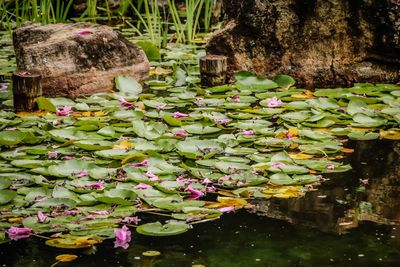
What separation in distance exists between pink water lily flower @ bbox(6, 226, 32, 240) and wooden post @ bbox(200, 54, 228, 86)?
8.03 feet

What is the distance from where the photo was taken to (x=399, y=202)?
9.38 feet

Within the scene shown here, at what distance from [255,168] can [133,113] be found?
44.8 inches

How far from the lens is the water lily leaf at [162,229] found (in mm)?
2561

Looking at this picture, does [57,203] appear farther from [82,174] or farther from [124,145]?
[124,145]

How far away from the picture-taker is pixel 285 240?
2.53m

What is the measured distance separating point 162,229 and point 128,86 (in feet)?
7.53

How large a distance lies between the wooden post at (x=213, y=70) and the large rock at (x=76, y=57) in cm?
50

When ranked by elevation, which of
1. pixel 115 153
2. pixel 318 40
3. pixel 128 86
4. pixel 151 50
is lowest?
pixel 115 153

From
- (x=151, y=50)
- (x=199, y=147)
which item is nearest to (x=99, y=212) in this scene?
(x=199, y=147)

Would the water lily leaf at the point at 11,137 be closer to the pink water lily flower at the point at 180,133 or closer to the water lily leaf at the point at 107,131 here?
the water lily leaf at the point at 107,131

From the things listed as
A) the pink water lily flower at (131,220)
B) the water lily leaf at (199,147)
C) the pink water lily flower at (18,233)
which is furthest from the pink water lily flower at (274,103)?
the pink water lily flower at (18,233)

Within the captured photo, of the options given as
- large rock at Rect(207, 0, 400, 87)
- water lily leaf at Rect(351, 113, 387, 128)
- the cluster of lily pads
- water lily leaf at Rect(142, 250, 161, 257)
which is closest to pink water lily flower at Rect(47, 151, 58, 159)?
the cluster of lily pads

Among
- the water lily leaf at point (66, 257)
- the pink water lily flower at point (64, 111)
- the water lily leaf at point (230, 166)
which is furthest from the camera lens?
the pink water lily flower at point (64, 111)

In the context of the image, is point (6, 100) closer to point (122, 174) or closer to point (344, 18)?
point (122, 174)
